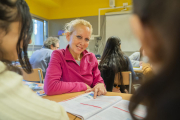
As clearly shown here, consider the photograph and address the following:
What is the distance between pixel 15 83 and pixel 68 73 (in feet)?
2.55

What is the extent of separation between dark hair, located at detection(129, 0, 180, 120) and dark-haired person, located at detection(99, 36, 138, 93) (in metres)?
1.42

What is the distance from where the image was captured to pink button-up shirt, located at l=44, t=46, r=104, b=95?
939 millimetres

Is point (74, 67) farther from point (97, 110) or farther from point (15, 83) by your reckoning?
point (15, 83)

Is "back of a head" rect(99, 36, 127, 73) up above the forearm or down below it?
above

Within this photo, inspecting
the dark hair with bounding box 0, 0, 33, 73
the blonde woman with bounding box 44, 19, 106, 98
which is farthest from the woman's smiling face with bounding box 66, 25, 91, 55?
the dark hair with bounding box 0, 0, 33, 73

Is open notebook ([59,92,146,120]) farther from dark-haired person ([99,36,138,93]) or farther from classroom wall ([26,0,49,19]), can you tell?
classroom wall ([26,0,49,19])

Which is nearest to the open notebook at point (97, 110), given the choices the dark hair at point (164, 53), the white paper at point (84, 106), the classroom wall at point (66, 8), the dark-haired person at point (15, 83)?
the white paper at point (84, 106)

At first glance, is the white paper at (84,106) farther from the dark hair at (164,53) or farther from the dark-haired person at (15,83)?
the dark hair at (164,53)

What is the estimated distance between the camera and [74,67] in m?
1.16

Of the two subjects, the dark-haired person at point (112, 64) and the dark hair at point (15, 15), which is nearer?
the dark hair at point (15, 15)

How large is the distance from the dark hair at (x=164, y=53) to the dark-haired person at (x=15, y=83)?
30 centimetres

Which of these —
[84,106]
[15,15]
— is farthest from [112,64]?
[15,15]

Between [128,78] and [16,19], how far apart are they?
1393 mm

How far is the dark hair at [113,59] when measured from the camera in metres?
1.70
